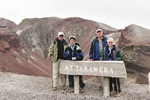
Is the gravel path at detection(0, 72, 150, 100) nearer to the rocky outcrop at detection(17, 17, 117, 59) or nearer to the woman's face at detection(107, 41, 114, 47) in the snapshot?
the woman's face at detection(107, 41, 114, 47)

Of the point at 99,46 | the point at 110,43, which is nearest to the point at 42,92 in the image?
the point at 99,46

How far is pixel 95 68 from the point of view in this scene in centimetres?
1048

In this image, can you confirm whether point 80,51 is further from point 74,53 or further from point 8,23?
point 8,23

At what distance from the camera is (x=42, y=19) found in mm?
65375

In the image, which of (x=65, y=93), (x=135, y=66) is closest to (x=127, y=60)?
(x=135, y=66)

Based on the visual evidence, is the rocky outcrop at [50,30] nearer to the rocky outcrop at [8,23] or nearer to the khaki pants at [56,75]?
the rocky outcrop at [8,23]

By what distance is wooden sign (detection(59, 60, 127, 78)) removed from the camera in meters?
10.1

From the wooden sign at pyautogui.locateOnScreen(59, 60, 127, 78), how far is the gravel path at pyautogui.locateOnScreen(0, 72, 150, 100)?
0.74 m

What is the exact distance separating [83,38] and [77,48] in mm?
47291

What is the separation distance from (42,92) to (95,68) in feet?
6.56

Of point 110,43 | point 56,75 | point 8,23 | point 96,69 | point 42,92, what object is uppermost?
point 8,23

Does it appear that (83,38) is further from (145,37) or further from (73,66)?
(73,66)

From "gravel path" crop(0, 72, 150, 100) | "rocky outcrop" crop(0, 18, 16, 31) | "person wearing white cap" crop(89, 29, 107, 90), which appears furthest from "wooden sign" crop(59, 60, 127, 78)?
"rocky outcrop" crop(0, 18, 16, 31)

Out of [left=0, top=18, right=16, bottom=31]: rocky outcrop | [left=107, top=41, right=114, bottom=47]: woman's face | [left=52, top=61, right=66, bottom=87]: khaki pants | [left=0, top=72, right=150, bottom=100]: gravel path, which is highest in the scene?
[left=0, top=18, right=16, bottom=31]: rocky outcrop
